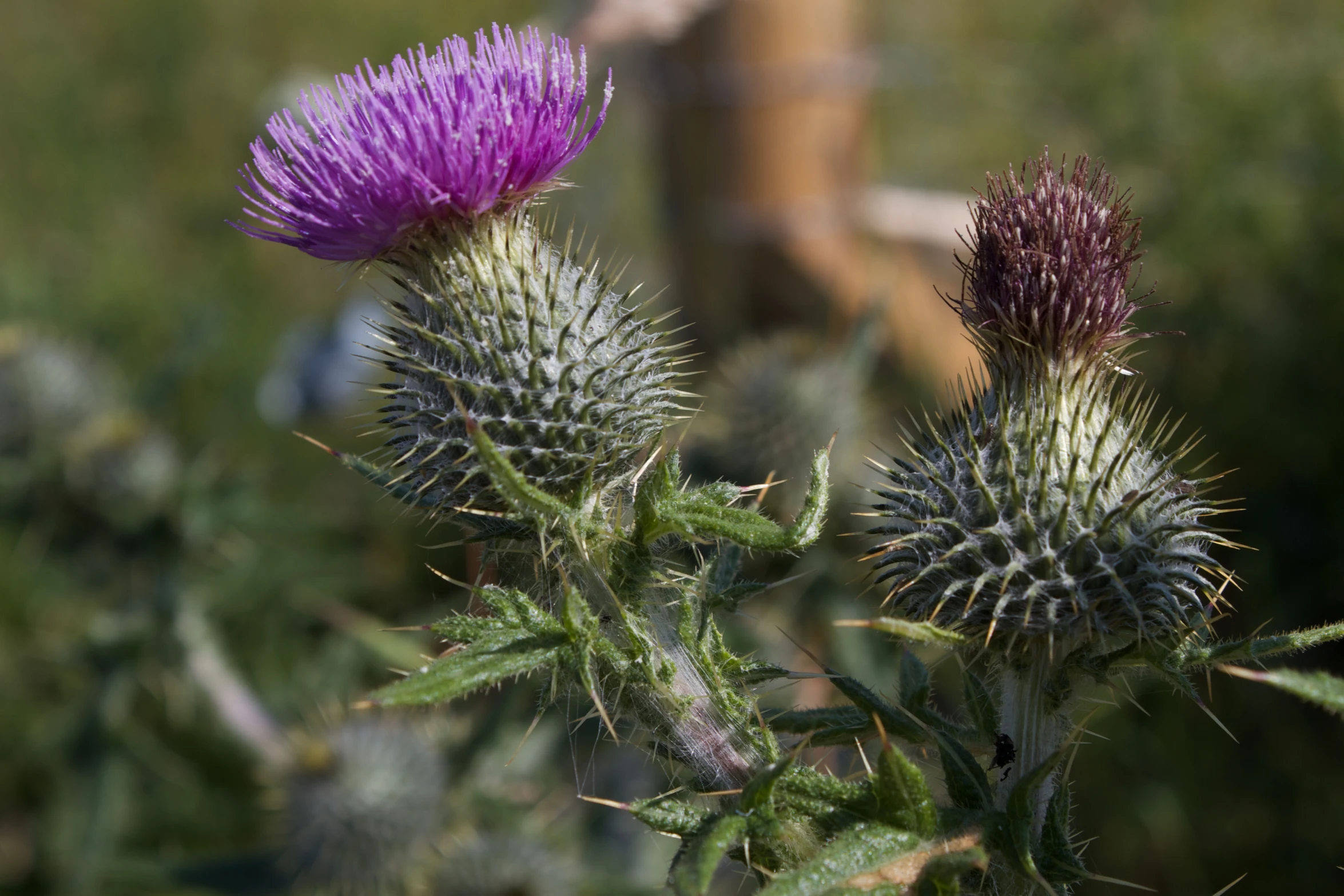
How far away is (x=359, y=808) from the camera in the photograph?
144 inches

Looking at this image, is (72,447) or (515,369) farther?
(72,447)

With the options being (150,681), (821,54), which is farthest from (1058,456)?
(821,54)

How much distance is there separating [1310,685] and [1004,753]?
618 millimetres

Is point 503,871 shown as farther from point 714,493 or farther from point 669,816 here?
point 714,493

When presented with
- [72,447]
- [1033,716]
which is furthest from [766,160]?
[1033,716]

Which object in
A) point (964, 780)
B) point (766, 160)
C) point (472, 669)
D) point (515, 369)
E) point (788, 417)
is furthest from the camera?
point (766, 160)

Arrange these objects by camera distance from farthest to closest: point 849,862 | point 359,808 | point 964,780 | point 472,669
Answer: point 359,808
point 964,780
point 472,669
point 849,862

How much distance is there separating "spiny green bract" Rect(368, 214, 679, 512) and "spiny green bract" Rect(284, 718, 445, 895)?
1947 millimetres

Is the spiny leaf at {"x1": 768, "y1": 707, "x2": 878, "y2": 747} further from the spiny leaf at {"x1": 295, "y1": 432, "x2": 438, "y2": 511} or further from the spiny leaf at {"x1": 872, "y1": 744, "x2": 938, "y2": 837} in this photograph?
the spiny leaf at {"x1": 295, "y1": 432, "x2": 438, "y2": 511}

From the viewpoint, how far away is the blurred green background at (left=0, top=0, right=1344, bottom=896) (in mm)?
4371

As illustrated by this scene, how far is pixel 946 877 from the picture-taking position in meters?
1.63

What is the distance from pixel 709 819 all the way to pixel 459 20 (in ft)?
31.4

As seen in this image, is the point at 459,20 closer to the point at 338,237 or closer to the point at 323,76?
the point at 323,76

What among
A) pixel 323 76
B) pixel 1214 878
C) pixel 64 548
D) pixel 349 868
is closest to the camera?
pixel 349 868
